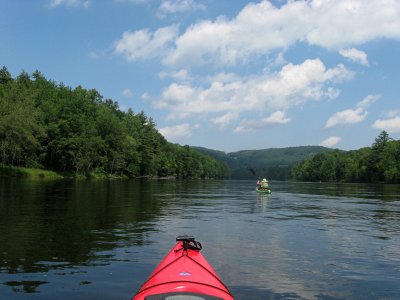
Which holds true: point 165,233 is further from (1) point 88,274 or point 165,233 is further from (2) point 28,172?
(2) point 28,172

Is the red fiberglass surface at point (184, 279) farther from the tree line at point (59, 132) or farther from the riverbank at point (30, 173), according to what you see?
the riverbank at point (30, 173)

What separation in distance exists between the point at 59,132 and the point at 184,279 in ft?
355

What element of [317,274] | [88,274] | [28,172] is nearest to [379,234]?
[317,274]

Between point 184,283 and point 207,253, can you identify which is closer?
point 184,283

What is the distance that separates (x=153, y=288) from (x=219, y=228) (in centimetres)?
1537

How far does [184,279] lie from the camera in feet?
28.0

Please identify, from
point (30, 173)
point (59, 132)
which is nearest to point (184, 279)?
point (30, 173)

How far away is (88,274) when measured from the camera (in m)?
12.6

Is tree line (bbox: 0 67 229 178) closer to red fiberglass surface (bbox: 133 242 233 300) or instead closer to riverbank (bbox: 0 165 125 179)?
riverbank (bbox: 0 165 125 179)

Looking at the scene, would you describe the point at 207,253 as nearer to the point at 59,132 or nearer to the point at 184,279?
the point at 184,279

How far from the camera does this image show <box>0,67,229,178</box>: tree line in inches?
3282

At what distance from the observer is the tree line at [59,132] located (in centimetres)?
8338

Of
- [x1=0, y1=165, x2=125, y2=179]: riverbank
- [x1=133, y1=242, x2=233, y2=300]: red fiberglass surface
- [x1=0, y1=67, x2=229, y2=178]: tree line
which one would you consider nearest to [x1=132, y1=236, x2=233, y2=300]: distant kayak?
[x1=133, y1=242, x2=233, y2=300]: red fiberglass surface

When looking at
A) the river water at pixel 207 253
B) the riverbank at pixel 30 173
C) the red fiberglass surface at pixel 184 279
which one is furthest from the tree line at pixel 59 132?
the red fiberglass surface at pixel 184 279
